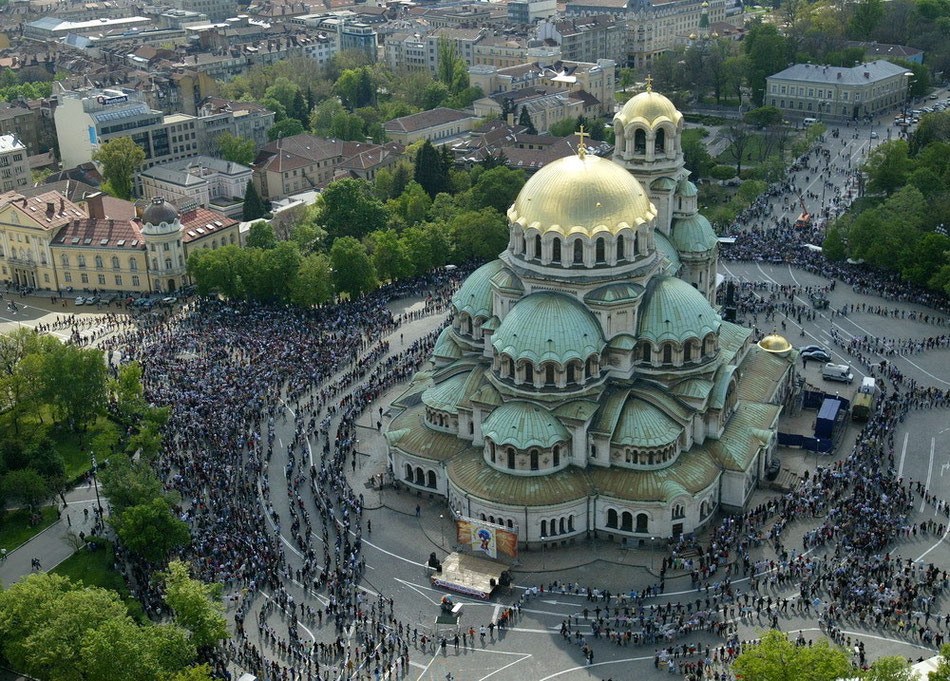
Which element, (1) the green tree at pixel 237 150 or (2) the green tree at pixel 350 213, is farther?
(1) the green tree at pixel 237 150

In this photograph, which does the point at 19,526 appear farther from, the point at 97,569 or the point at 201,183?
the point at 201,183

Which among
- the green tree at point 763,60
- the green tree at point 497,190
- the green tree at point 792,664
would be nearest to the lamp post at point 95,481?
the green tree at point 792,664

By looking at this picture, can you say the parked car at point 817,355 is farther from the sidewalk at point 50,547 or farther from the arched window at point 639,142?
the sidewalk at point 50,547

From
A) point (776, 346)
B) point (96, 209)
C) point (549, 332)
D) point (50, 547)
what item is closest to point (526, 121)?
point (96, 209)

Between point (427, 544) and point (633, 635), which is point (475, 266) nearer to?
point (427, 544)

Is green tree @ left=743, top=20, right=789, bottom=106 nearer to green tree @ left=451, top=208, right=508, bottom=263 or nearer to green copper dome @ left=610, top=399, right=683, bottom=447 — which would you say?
green tree @ left=451, top=208, right=508, bottom=263

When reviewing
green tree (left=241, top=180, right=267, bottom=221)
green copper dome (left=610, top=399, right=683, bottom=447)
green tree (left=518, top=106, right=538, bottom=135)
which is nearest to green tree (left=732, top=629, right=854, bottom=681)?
green copper dome (left=610, top=399, right=683, bottom=447)

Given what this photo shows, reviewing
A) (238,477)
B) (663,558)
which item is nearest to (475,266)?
(238,477)
